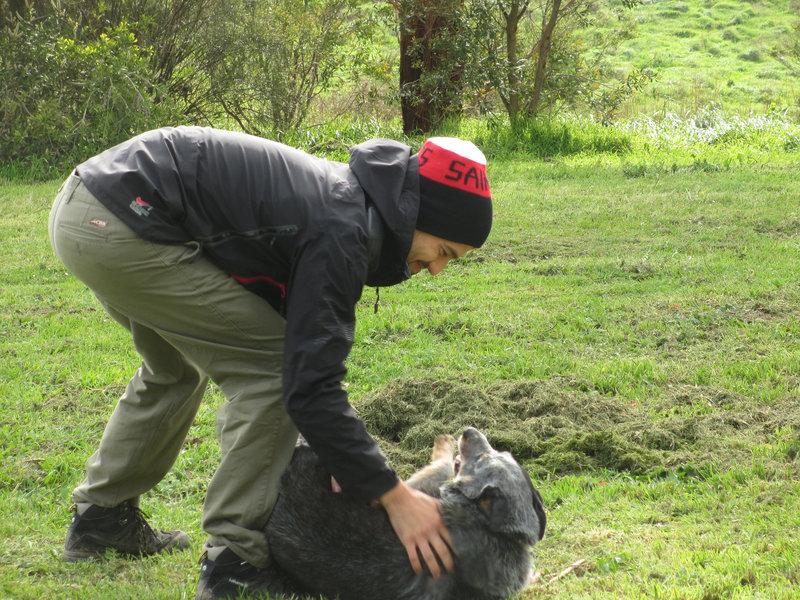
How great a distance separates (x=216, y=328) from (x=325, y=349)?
23.8 inches

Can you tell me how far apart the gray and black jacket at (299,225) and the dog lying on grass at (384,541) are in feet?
1.26

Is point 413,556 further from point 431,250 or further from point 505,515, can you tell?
point 431,250

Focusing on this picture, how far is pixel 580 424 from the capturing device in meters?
4.98

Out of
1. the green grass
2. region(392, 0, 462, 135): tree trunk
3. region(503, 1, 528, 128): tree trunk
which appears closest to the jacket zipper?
region(503, 1, 528, 128): tree trunk

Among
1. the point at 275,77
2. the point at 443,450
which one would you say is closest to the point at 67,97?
the point at 275,77

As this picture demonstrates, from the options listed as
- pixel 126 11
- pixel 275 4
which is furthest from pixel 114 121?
pixel 275 4

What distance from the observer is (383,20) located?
1598 centimetres

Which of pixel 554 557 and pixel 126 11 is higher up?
pixel 126 11

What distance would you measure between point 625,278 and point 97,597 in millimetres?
5958

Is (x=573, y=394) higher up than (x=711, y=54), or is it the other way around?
(x=711, y=54)

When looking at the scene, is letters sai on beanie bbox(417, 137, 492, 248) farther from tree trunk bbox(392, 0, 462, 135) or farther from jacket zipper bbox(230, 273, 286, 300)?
tree trunk bbox(392, 0, 462, 135)

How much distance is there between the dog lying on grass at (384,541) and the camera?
10.2 feet

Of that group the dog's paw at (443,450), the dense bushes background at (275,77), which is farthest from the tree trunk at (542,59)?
the dog's paw at (443,450)

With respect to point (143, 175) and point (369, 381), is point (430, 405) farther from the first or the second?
point (143, 175)
